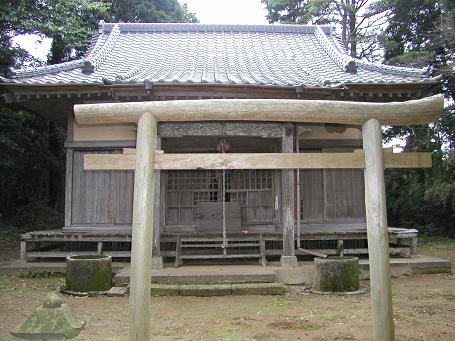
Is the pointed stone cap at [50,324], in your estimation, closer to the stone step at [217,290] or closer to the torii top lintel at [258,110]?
the torii top lintel at [258,110]

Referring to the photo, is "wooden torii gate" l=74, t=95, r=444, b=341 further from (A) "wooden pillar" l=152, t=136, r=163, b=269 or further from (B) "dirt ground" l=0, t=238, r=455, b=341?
(A) "wooden pillar" l=152, t=136, r=163, b=269

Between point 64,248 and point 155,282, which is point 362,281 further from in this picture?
point 64,248

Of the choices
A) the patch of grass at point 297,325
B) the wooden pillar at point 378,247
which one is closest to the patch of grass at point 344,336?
the patch of grass at point 297,325

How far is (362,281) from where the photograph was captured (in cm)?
857

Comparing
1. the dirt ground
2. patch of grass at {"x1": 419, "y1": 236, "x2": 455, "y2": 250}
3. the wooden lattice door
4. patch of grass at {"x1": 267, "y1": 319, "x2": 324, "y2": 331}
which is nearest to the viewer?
the dirt ground

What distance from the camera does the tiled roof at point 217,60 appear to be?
9.60m

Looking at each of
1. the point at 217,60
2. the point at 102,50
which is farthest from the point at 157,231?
the point at 102,50

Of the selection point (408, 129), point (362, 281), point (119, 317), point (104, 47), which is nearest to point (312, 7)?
point (408, 129)

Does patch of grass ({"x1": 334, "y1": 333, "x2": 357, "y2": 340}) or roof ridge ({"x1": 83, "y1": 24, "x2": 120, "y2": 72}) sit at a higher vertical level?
roof ridge ({"x1": 83, "y1": 24, "x2": 120, "y2": 72})

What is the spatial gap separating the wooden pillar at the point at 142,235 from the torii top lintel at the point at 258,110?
167 mm

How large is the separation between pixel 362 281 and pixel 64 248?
697 cm

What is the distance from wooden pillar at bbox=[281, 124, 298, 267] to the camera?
8805 millimetres

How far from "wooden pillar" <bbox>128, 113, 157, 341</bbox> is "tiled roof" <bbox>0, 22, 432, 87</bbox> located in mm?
5023

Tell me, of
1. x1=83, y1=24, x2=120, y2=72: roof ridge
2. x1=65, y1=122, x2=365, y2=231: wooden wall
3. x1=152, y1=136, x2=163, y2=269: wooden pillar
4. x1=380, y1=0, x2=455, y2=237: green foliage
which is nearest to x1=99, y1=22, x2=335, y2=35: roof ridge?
x1=83, y1=24, x2=120, y2=72: roof ridge
